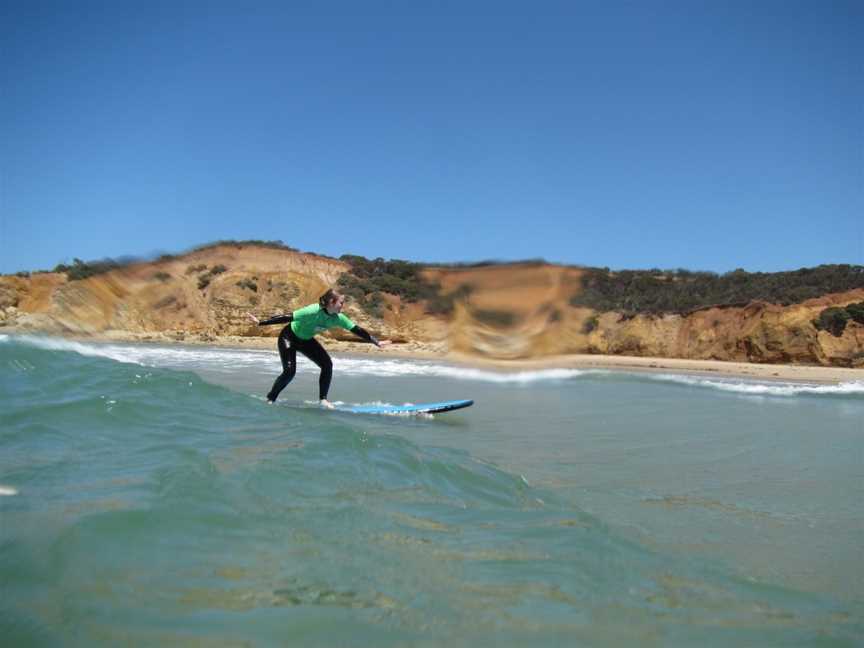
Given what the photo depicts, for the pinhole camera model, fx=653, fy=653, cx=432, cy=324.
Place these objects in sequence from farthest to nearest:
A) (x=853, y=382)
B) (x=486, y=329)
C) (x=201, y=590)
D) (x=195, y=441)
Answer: (x=853, y=382), (x=486, y=329), (x=195, y=441), (x=201, y=590)

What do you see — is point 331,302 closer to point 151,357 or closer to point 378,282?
point 151,357

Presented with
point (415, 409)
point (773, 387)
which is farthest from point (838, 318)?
point (415, 409)

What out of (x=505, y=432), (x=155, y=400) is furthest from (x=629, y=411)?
(x=155, y=400)

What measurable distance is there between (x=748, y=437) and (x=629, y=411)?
2.23 m

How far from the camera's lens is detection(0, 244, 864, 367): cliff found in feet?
41.8

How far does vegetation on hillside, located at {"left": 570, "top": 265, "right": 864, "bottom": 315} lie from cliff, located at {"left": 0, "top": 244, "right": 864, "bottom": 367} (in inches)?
97.0

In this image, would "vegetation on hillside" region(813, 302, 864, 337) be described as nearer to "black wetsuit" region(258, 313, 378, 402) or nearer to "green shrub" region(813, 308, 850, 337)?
"green shrub" region(813, 308, 850, 337)

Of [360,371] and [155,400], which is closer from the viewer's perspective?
[155,400]

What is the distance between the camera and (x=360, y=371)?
17.9 m

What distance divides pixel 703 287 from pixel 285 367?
3145cm

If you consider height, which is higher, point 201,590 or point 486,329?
point 486,329

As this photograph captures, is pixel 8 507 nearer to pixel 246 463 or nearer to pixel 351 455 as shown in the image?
pixel 246 463

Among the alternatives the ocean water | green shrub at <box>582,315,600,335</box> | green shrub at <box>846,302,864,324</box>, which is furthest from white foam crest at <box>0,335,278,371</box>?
green shrub at <box>846,302,864,324</box>

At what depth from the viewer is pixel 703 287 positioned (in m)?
35.5
